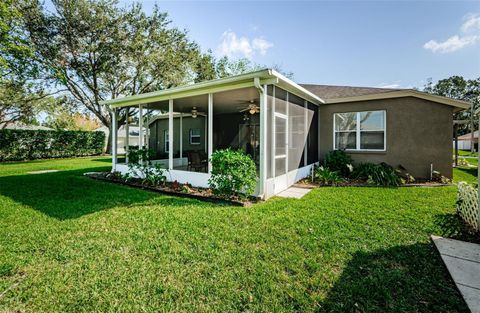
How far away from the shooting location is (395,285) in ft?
8.11

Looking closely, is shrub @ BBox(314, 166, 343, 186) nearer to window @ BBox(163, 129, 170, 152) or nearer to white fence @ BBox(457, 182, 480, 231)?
white fence @ BBox(457, 182, 480, 231)

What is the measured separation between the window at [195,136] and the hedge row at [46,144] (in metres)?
12.0

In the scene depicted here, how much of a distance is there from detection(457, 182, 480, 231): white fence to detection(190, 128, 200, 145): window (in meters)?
11.6

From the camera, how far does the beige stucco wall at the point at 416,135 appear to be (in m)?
7.95

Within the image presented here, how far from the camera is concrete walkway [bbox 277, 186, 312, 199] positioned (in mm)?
6201

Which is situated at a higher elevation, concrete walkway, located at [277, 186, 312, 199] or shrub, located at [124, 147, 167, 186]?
shrub, located at [124, 147, 167, 186]

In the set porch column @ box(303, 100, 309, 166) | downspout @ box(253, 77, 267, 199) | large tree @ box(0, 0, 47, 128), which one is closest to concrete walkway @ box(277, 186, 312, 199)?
downspout @ box(253, 77, 267, 199)

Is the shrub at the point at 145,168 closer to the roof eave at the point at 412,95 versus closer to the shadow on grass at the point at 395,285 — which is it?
the shadow on grass at the point at 395,285

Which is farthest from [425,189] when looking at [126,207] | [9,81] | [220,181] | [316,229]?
[9,81]

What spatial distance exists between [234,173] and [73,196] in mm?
4440

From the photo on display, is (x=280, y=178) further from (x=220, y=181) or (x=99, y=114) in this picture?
(x=99, y=114)

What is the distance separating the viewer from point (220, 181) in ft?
18.9

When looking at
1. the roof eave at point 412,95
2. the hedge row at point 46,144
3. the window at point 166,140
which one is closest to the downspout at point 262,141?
the roof eave at point 412,95

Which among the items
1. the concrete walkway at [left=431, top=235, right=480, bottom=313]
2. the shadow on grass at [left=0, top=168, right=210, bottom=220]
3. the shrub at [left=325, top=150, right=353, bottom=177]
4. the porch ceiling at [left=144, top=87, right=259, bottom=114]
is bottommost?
the concrete walkway at [left=431, top=235, right=480, bottom=313]
